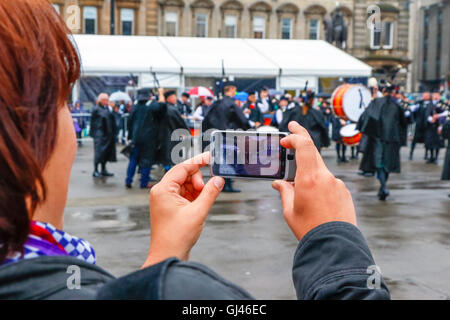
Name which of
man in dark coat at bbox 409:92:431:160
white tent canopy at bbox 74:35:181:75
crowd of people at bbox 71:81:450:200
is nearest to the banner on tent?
white tent canopy at bbox 74:35:181:75

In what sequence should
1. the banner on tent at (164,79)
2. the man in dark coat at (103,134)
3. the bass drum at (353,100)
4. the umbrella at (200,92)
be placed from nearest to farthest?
the man in dark coat at (103,134), the bass drum at (353,100), the umbrella at (200,92), the banner on tent at (164,79)

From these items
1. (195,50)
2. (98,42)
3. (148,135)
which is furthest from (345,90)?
(98,42)

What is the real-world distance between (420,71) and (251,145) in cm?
7026

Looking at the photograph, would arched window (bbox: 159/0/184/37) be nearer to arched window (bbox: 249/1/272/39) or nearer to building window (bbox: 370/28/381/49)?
arched window (bbox: 249/1/272/39)

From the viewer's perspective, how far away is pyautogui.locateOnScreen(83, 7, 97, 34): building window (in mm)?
31250

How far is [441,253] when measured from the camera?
621 centimetres

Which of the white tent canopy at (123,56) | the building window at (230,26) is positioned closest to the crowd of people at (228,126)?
the white tent canopy at (123,56)

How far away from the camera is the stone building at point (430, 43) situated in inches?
2507

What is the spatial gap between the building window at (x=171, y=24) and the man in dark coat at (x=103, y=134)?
21088mm

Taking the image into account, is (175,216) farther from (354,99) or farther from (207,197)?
(354,99)

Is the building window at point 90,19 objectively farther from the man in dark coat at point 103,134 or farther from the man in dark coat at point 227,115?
the man in dark coat at point 227,115

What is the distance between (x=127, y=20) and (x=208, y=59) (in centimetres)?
1062

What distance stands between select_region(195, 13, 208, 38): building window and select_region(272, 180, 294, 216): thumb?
34.2 meters

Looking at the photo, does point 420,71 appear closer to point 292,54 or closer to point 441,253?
point 292,54
